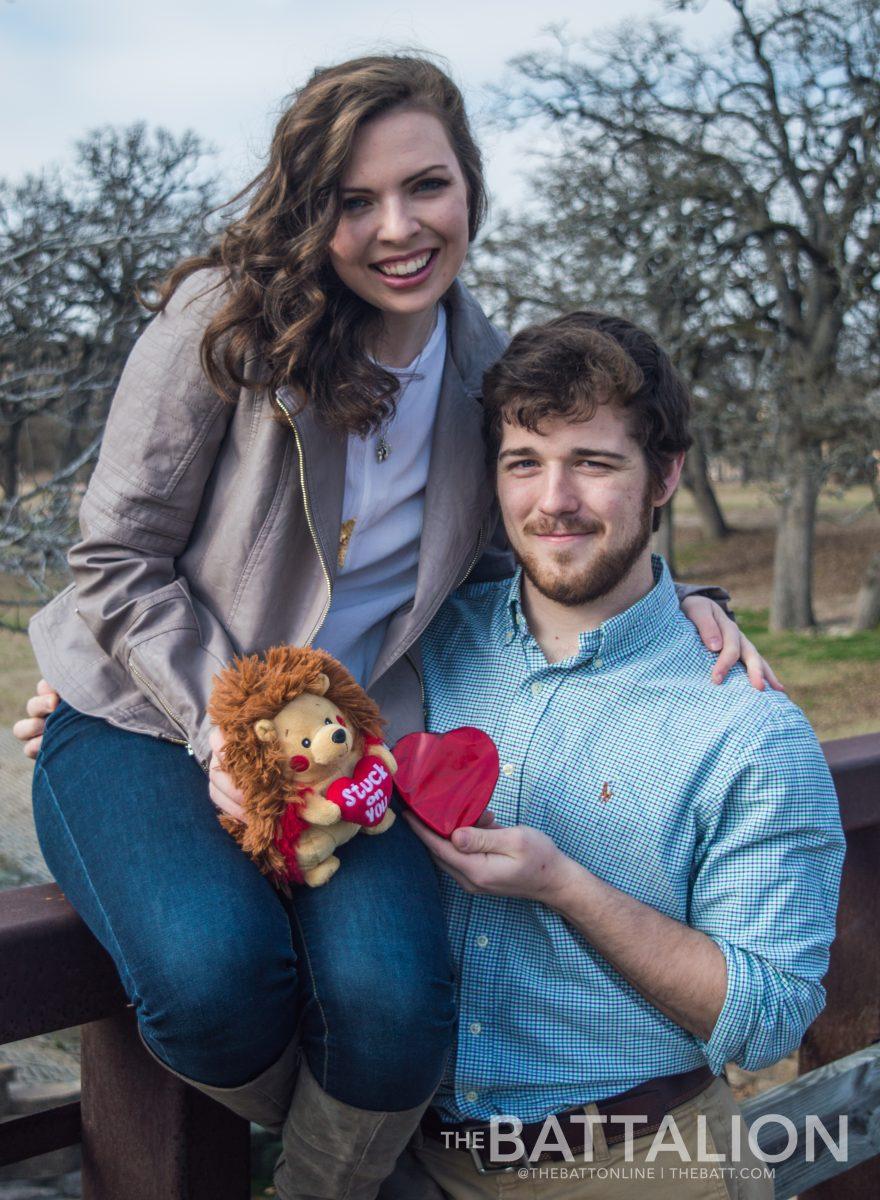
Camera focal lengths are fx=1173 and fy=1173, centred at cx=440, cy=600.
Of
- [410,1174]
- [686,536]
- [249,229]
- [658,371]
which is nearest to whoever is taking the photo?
[410,1174]

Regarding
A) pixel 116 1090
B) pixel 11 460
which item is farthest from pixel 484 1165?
pixel 11 460

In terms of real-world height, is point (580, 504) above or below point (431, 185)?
below

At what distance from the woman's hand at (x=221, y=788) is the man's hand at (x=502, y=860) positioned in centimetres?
33

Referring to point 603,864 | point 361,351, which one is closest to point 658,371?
point 361,351

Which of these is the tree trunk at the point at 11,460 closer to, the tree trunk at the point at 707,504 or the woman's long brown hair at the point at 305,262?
the woman's long brown hair at the point at 305,262

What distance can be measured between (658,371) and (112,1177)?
1718 millimetres

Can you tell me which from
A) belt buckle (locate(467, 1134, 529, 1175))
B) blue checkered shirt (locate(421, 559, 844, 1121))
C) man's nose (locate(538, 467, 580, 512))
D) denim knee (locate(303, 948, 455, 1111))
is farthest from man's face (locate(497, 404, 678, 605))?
belt buckle (locate(467, 1134, 529, 1175))

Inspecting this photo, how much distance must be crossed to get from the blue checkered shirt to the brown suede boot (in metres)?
0.28

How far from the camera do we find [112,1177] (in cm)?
179

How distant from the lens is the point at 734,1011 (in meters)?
1.83

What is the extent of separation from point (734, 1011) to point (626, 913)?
220 millimetres

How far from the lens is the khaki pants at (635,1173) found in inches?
74.5

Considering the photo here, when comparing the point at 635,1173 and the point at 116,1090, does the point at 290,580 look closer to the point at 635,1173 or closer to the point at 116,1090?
the point at 116,1090

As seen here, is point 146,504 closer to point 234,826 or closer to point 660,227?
point 234,826
